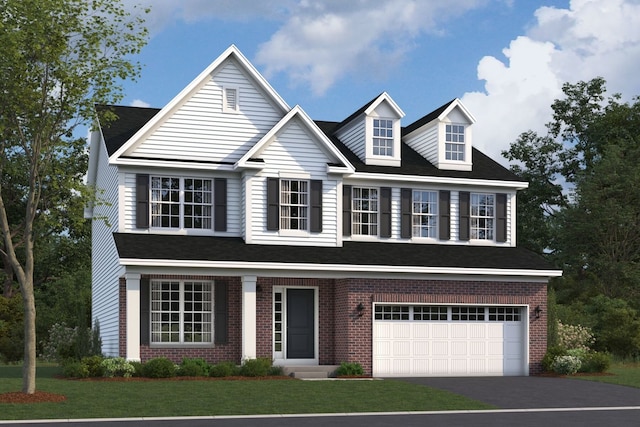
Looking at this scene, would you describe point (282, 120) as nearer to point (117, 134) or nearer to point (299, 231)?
point (299, 231)

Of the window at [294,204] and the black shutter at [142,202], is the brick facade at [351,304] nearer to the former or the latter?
the window at [294,204]

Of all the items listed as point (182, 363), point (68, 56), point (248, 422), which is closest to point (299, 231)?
point (182, 363)

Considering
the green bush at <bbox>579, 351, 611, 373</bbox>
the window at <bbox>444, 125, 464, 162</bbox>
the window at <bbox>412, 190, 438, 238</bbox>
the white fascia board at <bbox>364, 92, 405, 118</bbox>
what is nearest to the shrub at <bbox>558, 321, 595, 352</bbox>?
the green bush at <bbox>579, 351, 611, 373</bbox>

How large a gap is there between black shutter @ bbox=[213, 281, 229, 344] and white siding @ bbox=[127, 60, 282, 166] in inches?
170

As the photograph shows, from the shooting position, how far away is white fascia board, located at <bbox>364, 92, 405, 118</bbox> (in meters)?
33.2

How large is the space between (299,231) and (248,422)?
1396 centimetres

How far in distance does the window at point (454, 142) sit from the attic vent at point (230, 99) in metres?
8.19

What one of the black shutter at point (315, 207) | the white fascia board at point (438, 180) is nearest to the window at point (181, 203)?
the black shutter at point (315, 207)

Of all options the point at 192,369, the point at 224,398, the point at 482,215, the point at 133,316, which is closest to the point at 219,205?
the point at 133,316

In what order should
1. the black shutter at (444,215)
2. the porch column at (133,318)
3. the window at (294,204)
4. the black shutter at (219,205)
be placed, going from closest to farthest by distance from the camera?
the porch column at (133,318), the black shutter at (219,205), the window at (294,204), the black shutter at (444,215)

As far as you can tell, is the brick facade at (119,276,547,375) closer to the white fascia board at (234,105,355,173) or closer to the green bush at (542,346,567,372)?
the green bush at (542,346,567,372)

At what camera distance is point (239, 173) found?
101 ft

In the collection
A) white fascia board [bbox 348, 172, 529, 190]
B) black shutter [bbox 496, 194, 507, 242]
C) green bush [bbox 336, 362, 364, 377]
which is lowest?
green bush [bbox 336, 362, 364, 377]

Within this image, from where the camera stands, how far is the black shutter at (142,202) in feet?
96.4
